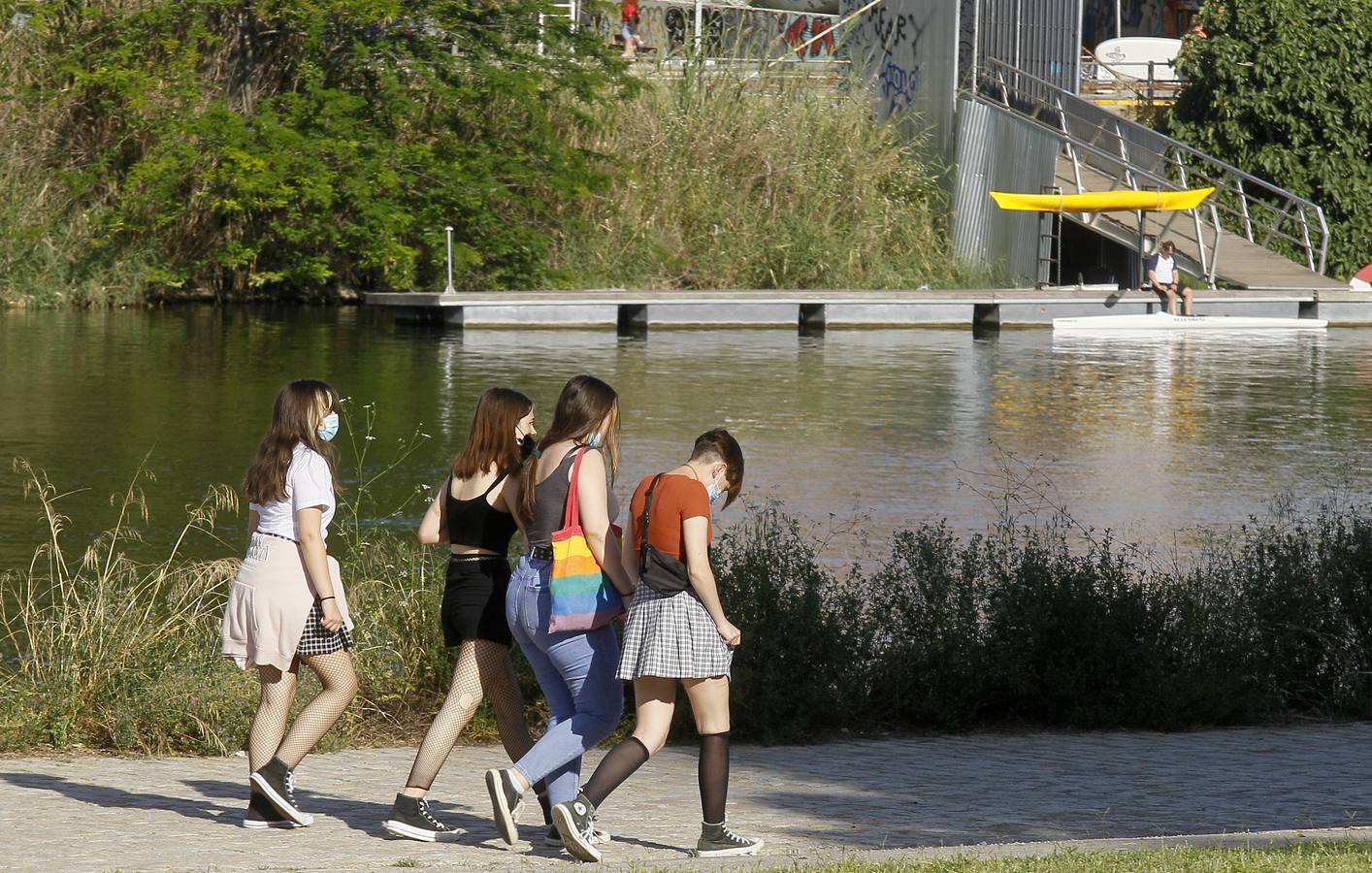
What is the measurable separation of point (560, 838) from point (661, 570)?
946 mm

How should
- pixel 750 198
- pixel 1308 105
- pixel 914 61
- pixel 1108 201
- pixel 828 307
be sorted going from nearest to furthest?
pixel 828 307, pixel 1108 201, pixel 750 198, pixel 1308 105, pixel 914 61

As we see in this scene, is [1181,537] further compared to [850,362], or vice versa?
[850,362]

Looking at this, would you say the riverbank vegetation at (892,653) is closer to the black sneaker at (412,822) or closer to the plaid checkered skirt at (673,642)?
the black sneaker at (412,822)

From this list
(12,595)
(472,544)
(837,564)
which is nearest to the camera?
(472,544)

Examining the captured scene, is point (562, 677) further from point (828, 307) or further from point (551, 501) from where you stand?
point (828, 307)

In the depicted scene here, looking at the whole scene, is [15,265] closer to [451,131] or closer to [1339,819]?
[451,131]

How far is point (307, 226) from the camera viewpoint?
3241cm

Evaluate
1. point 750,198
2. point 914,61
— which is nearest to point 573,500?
point 750,198

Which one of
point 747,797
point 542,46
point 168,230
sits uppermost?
point 542,46

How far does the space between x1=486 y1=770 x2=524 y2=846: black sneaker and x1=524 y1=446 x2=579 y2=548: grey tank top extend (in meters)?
0.73

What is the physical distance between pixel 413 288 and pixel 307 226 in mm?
2363

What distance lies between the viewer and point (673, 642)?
230 inches

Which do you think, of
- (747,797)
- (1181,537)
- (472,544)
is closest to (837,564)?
(1181,537)

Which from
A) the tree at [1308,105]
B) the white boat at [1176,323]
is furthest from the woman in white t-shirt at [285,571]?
the tree at [1308,105]
